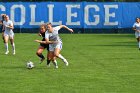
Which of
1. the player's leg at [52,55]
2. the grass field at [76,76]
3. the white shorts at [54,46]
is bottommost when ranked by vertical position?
the grass field at [76,76]

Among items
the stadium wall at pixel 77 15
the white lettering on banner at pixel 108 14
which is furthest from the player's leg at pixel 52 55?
the white lettering on banner at pixel 108 14

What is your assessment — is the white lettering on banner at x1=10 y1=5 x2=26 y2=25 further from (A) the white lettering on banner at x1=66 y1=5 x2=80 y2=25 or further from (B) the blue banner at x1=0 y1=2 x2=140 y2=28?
(A) the white lettering on banner at x1=66 y1=5 x2=80 y2=25

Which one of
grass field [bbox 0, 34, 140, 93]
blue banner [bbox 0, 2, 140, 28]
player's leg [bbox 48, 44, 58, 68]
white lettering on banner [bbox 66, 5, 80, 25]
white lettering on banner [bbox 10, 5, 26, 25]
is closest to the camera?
grass field [bbox 0, 34, 140, 93]

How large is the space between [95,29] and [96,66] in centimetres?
3466

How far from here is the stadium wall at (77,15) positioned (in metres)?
58.1

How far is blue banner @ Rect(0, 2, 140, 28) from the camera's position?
5806 cm

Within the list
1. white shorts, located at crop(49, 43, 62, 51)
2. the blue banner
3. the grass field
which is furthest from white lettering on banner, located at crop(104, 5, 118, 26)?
white shorts, located at crop(49, 43, 62, 51)

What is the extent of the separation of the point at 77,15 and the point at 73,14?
0.42 meters

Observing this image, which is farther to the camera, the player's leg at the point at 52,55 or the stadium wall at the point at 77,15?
the stadium wall at the point at 77,15

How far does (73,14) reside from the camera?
2309 inches

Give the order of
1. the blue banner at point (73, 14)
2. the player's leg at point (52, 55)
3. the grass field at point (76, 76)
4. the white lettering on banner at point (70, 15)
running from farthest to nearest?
the white lettering on banner at point (70, 15), the blue banner at point (73, 14), the player's leg at point (52, 55), the grass field at point (76, 76)

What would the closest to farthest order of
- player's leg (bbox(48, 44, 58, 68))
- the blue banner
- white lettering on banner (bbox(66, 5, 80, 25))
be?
player's leg (bbox(48, 44, 58, 68)) < the blue banner < white lettering on banner (bbox(66, 5, 80, 25))

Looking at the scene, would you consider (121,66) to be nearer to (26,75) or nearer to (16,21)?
(26,75)

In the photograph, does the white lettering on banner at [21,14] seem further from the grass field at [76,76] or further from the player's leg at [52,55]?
the player's leg at [52,55]
